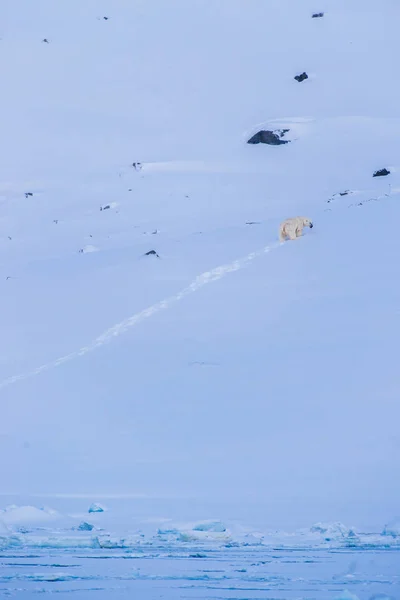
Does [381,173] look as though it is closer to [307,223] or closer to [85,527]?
[307,223]

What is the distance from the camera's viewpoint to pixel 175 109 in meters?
16.9

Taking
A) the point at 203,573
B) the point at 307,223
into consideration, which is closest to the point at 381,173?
the point at 307,223

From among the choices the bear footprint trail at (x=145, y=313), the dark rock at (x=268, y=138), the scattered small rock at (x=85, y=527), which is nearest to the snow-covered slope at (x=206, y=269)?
the bear footprint trail at (x=145, y=313)

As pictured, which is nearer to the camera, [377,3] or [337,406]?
[337,406]

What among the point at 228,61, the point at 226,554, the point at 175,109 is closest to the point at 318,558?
the point at 226,554

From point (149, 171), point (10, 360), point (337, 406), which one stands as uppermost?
point (149, 171)

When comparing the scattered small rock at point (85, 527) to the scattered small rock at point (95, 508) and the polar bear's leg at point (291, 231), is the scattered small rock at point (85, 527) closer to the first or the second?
the scattered small rock at point (95, 508)

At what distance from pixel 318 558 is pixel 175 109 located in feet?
43.3

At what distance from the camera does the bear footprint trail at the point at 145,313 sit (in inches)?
279

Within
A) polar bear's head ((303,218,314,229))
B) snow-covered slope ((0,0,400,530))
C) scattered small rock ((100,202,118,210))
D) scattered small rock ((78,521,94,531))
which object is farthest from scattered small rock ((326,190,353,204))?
scattered small rock ((78,521,94,531))

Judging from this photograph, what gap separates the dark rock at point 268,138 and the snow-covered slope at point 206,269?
151 mm

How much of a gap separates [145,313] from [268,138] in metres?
7.35

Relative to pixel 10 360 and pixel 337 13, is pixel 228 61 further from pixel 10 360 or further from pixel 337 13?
pixel 10 360

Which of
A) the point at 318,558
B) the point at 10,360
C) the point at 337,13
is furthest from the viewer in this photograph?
the point at 337,13
